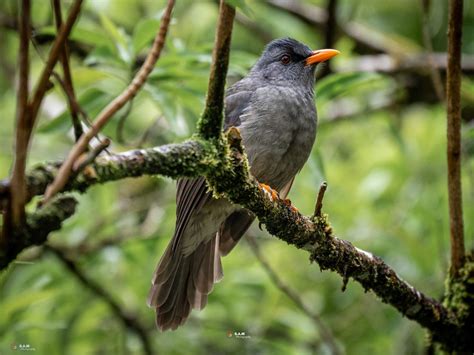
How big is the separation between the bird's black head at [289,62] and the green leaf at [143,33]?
1206mm

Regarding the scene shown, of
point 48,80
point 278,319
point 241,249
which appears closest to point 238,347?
point 278,319

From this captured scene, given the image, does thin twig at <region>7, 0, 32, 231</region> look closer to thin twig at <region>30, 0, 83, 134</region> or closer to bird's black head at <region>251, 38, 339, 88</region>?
thin twig at <region>30, 0, 83, 134</region>

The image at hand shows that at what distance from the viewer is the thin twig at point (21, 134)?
1791mm

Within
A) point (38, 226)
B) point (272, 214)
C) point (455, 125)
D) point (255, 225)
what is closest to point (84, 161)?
point (38, 226)

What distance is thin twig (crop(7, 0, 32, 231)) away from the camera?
70.5 inches

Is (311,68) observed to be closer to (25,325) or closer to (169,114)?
(169,114)

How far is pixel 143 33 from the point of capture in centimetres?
414

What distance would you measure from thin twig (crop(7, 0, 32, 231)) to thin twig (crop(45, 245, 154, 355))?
319cm

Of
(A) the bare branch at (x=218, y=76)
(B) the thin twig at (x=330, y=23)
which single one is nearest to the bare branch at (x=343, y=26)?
(B) the thin twig at (x=330, y=23)

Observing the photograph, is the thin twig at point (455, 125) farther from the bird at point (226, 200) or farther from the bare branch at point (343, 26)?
the bare branch at point (343, 26)

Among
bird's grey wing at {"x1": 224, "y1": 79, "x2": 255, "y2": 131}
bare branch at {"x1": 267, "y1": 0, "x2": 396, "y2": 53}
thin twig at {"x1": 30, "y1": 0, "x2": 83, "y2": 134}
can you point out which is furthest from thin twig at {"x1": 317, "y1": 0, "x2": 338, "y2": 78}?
thin twig at {"x1": 30, "y1": 0, "x2": 83, "y2": 134}

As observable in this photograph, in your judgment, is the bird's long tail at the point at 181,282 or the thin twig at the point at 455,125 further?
the bird's long tail at the point at 181,282

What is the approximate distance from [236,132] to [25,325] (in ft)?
7.98

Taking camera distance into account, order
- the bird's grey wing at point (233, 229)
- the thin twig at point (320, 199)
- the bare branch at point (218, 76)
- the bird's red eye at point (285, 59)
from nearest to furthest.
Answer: the bare branch at point (218, 76) → the thin twig at point (320, 199) → the bird's grey wing at point (233, 229) → the bird's red eye at point (285, 59)
